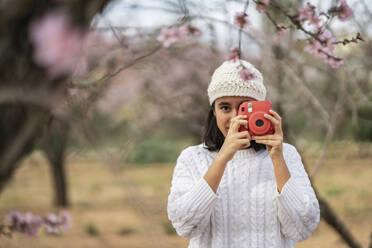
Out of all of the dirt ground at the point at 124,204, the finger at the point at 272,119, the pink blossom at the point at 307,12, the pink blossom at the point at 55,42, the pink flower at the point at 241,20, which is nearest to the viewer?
the pink blossom at the point at 55,42

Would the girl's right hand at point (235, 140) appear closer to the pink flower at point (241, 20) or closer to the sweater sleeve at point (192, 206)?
the sweater sleeve at point (192, 206)

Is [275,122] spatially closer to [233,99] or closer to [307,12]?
[233,99]

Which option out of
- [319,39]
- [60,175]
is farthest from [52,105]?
[60,175]

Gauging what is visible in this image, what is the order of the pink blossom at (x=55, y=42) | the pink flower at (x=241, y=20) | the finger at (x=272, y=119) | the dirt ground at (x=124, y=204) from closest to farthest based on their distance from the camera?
the pink blossom at (x=55, y=42) < the finger at (x=272, y=119) < the pink flower at (x=241, y=20) < the dirt ground at (x=124, y=204)

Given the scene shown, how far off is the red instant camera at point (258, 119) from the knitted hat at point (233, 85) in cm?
13

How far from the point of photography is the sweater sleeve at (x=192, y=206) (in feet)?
4.59

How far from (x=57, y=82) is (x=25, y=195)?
9792 millimetres

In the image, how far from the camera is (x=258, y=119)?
55.0 inches

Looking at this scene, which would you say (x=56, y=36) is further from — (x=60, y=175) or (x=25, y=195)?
(x=25, y=195)

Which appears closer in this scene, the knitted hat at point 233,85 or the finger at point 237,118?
the finger at point 237,118

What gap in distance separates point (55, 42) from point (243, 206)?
3.43 ft

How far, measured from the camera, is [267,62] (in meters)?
3.82

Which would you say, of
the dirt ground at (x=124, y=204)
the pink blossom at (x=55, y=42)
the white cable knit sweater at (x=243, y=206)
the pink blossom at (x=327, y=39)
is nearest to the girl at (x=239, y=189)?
the white cable knit sweater at (x=243, y=206)

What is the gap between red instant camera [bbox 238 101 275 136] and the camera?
1.40 m
